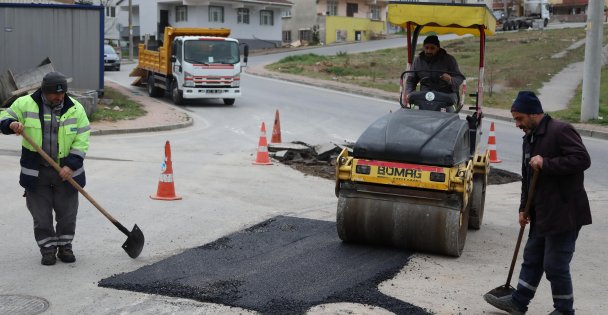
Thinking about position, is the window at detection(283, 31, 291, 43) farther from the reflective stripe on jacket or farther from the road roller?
the reflective stripe on jacket

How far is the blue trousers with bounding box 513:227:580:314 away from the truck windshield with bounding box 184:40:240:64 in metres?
19.5

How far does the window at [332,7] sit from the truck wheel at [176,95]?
5049 cm

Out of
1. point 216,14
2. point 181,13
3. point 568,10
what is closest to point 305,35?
point 216,14

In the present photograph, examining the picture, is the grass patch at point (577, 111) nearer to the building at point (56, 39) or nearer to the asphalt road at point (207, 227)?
the asphalt road at point (207, 227)

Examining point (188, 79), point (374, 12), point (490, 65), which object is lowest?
point (188, 79)

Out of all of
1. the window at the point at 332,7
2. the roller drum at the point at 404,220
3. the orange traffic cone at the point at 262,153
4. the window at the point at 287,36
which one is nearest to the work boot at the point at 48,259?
the roller drum at the point at 404,220

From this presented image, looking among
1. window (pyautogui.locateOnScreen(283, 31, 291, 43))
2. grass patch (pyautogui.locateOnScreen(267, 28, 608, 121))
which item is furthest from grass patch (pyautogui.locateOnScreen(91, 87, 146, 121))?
window (pyautogui.locateOnScreen(283, 31, 291, 43))

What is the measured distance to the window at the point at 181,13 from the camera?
62719 millimetres

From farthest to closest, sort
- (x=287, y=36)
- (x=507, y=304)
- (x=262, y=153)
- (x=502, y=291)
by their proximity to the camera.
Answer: (x=287, y=36)
(x=262, y=153)
(x=502, y=291)
(x=507, y=304)

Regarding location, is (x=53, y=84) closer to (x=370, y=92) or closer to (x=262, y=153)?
(x=262, y=153)

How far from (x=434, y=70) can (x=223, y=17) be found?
54641mm

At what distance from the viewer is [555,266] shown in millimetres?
5750

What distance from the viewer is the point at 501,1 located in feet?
265

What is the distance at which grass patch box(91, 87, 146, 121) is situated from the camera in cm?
1980
